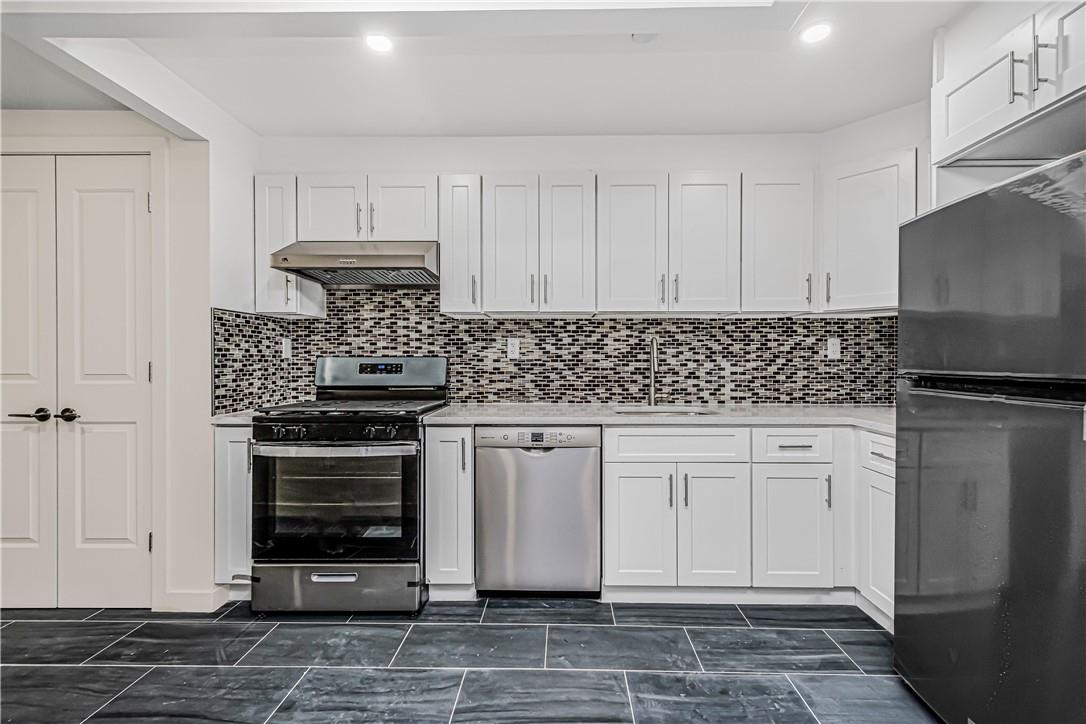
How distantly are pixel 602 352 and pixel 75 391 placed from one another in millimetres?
2584

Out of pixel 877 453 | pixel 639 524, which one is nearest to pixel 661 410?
pixel 639 524

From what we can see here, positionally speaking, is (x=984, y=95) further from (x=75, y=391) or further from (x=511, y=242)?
(x=75, y=391)

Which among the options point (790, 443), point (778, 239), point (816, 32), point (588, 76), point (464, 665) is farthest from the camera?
point (778, 239)

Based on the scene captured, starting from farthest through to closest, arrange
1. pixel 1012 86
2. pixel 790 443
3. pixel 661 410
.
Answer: pixel 661 410 → pixel 790 443 → pixel 1012 86

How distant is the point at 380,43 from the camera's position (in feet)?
7.14

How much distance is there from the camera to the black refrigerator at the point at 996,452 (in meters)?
1.31

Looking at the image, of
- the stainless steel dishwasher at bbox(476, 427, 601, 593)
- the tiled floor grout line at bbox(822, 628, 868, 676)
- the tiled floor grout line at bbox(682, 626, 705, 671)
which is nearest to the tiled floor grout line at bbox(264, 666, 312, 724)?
the stainless steel dishwasher at bbox(476, 427, 601, 593)

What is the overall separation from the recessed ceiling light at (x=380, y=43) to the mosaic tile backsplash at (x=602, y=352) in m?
1.42

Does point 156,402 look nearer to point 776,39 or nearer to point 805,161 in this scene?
point 776,39

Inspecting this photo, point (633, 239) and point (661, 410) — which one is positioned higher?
point (633, 239)

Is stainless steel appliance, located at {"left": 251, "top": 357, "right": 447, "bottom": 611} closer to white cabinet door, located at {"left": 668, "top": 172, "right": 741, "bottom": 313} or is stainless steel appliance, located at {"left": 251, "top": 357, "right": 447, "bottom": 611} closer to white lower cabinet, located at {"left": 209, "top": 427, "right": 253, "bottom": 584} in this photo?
white lower cabinet, located at {"left": 209, "top": 427, "right": 253, "bottom": 584}

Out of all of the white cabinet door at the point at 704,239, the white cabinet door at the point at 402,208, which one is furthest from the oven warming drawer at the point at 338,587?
the white cabinet door at the point at 704,239

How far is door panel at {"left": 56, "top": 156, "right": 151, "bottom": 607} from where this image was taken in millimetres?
2699

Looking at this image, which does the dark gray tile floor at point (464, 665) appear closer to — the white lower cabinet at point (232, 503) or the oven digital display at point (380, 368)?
the white lower cabinet at point (232, 503)
